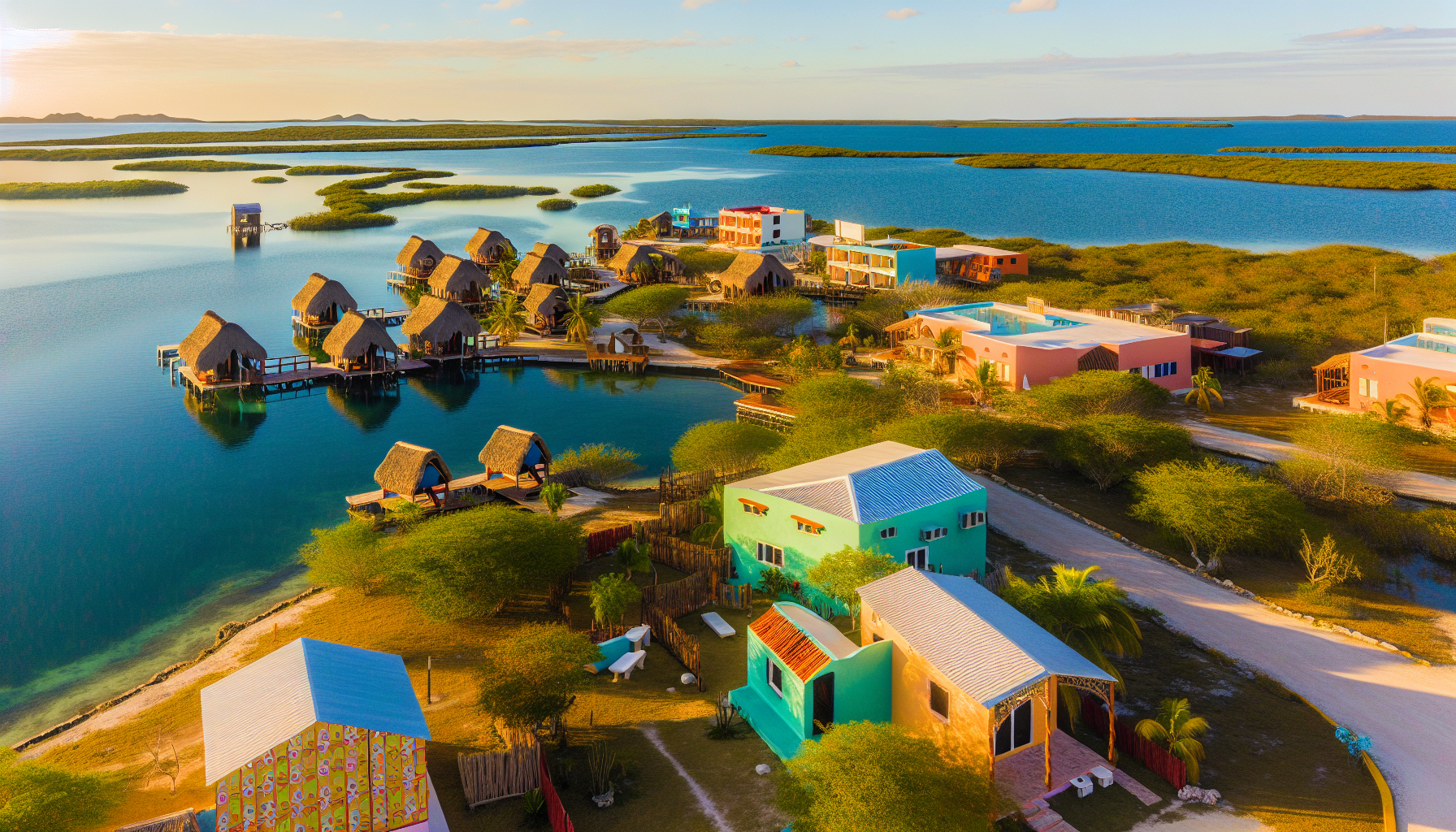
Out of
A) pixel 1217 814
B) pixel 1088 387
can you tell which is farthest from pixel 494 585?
pixel 1088 387

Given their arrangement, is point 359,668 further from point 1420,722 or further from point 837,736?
point 1420,722

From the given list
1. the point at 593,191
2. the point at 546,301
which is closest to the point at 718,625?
the point at 546,301

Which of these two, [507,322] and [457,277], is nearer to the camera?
[507,322]

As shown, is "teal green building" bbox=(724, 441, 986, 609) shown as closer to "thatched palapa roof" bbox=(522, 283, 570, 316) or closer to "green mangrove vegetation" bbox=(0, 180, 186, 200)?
"thatched palapa roof" bbox=(522, 283, 570, 316)

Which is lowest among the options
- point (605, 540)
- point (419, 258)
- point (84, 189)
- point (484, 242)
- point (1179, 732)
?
point (1179, 732)

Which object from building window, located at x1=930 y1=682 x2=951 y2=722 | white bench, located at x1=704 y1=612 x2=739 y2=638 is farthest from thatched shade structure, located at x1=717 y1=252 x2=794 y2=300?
building window, located at x1=930 y1=682 x2=951 y2=722

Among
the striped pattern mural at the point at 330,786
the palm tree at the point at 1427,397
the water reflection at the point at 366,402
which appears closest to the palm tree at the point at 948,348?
the palm tree at the point at 1427,397

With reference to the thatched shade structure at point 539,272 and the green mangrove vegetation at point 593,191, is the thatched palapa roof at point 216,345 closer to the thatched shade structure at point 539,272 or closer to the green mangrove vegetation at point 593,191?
the thatched shade structure at point 539,272

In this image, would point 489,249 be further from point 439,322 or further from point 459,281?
point 439,322
